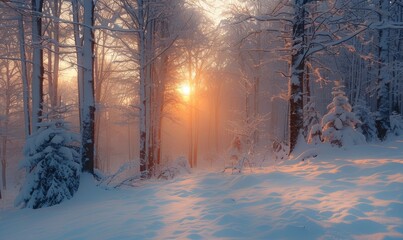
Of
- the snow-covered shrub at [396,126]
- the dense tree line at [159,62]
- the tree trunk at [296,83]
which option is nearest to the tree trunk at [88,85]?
the dense tree line at [159,62]

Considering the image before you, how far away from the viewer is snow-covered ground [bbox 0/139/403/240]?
3617 millimetres

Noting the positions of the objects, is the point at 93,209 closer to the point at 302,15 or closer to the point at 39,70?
the point at 39,70

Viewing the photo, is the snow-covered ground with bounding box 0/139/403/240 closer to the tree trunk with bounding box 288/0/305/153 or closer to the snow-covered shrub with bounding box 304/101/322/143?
the tree trunk with bounding box 288/0/305/153

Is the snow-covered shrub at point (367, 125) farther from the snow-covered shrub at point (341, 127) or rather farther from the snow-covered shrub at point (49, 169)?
the snow-covered shrub at point (49, 169)

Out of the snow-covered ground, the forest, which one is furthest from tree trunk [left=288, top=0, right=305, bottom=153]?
the snow-covered ground

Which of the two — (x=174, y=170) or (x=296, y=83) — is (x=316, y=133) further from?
(x=174, y=170)

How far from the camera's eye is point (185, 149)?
1574 inches

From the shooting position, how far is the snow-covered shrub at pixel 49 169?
7.16 metres

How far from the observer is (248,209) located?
454 cm

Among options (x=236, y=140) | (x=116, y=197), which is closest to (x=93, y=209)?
(x=116, y=197)

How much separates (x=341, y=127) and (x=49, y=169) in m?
8.61

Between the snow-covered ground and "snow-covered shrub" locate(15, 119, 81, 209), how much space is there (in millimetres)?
335

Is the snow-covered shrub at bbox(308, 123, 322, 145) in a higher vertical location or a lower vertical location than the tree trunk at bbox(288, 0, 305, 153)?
lower

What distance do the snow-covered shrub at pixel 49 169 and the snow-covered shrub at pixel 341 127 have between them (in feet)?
25.1
